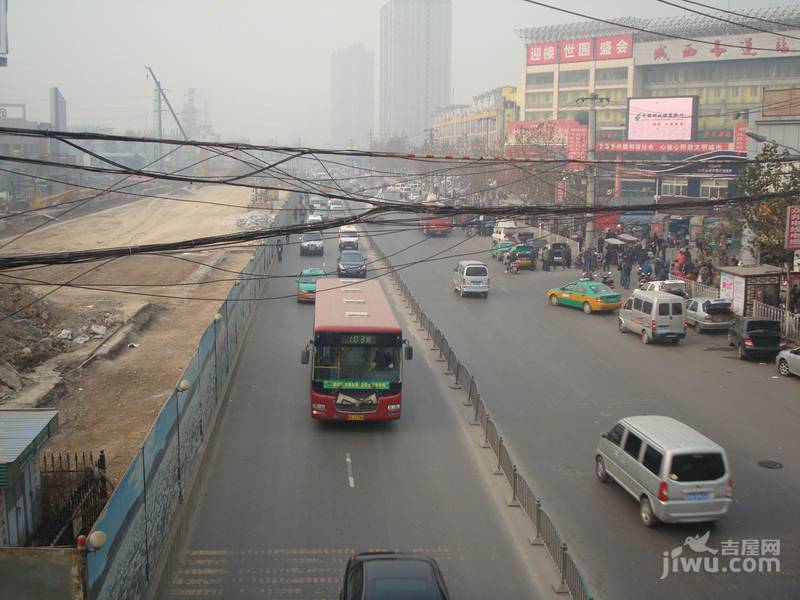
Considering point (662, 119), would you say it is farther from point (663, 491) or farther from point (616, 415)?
point (663, 491)

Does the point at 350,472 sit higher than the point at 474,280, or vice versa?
the point at 474,280

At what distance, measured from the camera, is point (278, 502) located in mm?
13539

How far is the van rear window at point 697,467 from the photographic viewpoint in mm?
12133

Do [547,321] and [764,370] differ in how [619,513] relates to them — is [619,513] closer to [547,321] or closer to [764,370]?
[764,370]

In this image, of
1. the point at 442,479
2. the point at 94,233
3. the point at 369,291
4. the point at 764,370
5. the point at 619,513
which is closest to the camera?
the point at 619,513

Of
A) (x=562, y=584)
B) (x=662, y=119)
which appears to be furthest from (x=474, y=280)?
(x=662, y=119)

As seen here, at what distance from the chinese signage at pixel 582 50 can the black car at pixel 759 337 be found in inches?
2975

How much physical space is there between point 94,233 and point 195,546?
5675 cm

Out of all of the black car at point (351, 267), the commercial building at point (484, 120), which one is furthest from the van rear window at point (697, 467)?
the commercial building at point (484, 120)

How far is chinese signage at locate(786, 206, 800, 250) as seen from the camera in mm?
26312

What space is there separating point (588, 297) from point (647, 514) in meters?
19.9

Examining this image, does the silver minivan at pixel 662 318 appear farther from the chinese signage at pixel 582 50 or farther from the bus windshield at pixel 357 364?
the chinese signage at pixel 582 50

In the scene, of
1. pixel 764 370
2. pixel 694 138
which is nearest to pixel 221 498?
pixel 764 370

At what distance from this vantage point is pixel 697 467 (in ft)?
40.0
